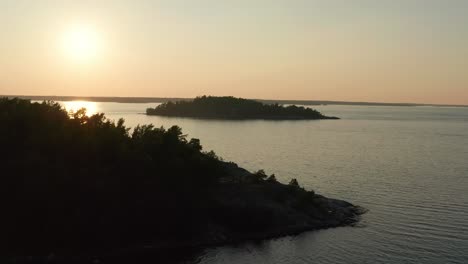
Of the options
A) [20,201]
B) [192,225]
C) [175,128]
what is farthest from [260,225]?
[20,201]

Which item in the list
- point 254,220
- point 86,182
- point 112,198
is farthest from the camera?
point 254,220

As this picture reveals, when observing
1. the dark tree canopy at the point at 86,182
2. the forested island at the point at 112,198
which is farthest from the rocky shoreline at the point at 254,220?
the dark tree canopy at the point at 86,182

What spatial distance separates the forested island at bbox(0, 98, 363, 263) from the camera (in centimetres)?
4822

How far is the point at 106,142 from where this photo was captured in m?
55.5

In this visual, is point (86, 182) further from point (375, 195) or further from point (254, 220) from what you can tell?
point (375, 195)

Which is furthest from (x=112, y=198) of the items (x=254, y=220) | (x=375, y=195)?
(x=375, y=195)

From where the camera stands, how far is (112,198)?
51.7m

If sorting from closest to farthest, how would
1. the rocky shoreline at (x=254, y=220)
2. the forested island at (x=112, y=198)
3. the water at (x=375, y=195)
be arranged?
1. the forested island at (x=112, y=198)
2. the rocky shoreline at (x=254, y=220)
3. the water at (x=375, y=195)

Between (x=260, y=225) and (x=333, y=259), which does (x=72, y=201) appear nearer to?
(x=260, y=225)

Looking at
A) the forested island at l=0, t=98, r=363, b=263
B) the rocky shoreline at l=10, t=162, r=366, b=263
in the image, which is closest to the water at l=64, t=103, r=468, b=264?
the rocky shoreline at l=10, t=162, r=366, b=263

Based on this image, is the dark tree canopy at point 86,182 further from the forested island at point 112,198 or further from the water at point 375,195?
the water at point 375,195

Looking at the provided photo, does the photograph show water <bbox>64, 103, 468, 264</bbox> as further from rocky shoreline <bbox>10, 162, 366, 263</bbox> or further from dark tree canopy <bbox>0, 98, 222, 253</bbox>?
dark tree canopy <bbox>0, 98, 222, 253</bbox>

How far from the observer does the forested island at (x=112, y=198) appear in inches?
1898

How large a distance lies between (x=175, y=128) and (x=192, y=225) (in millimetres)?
12653
